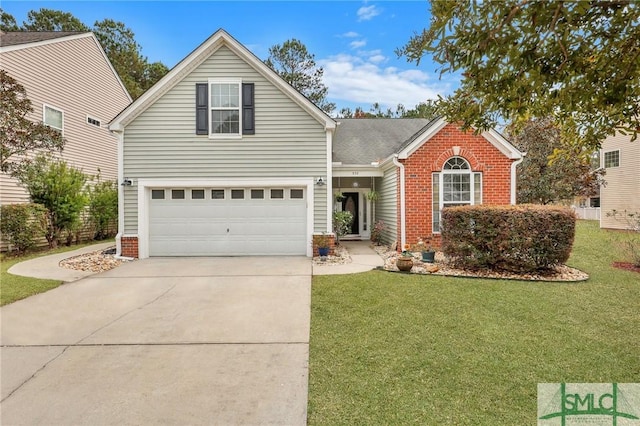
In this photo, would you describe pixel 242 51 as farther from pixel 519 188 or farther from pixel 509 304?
pixel 519 188

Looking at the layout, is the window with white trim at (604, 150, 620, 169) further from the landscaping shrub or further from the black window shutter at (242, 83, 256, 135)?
the landscaping shrub

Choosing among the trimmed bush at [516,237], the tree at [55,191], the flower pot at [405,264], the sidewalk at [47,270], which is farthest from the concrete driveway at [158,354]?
the tree at [55,191]

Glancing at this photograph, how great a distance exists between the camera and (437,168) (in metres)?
11.1

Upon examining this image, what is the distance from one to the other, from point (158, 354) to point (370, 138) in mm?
12402

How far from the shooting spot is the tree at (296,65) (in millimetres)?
26500

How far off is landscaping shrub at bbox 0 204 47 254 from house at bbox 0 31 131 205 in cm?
111

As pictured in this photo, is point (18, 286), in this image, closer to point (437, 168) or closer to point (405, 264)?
point (405, 264)

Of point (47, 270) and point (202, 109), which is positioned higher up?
point (202, 109)

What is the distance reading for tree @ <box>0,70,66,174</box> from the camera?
984cm

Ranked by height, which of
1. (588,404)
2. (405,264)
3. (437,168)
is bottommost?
(588,404)

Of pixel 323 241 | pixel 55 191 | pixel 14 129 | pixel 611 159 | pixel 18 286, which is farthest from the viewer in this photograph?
pixel 611 159

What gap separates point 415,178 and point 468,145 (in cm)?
198

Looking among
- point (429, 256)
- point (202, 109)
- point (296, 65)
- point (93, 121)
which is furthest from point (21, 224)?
point (296, 65)

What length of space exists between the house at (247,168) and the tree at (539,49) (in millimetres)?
7974
